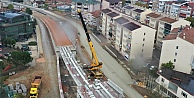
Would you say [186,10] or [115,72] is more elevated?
[186,10]

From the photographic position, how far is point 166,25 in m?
19.4

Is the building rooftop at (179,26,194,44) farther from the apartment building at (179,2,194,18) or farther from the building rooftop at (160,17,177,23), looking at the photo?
the apartment building at (179,2,194,18)

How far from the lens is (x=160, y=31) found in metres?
20.1

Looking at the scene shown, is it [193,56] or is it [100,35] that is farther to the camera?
[100,35]

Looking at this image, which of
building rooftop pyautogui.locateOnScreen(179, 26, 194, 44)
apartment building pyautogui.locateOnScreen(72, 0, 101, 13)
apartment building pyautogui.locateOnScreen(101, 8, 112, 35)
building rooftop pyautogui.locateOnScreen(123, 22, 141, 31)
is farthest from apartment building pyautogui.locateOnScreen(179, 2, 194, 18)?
building rooftop pyautogui.locateOnScreen(179, 26, 194, 44)

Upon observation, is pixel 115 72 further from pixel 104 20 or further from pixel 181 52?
pixel 104 20

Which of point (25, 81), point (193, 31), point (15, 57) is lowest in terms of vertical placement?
point (25, 81)

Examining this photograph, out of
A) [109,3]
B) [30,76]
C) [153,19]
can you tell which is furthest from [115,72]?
[109,3]

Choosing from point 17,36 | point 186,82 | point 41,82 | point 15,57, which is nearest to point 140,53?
point 186,82

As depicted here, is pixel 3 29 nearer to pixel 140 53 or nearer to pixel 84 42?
pixel 84 42

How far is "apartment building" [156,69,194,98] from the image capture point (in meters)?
11.3

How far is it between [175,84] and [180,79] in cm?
69

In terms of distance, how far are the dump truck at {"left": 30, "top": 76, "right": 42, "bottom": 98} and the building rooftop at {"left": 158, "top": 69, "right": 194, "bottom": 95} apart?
6481mm

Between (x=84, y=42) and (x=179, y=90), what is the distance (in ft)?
37.8
